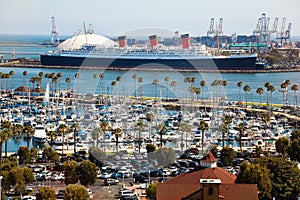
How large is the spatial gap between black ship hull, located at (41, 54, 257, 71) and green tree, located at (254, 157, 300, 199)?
2744 centimetres

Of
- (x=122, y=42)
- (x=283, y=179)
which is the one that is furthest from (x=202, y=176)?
(x=122, y=42)

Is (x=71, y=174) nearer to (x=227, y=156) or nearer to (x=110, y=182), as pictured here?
(x=110, y=182)

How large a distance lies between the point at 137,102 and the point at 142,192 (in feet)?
36.7

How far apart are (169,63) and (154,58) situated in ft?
3.89

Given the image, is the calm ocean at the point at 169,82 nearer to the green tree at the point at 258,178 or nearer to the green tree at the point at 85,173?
the green tree at the point at 85,173

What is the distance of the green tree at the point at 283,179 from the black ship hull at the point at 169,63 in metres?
27.4

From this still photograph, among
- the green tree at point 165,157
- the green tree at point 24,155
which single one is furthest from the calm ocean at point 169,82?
the green tree at point 24,155

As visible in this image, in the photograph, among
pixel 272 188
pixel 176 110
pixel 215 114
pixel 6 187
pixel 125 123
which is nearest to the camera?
pixel 272 188

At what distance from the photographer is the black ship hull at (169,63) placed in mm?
35875

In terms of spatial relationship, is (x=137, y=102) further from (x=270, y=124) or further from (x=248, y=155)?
(x=248, y=155)

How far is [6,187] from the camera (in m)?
8.15

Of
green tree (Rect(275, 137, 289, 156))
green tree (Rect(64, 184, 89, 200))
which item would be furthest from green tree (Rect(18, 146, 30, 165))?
green tree (Rect(275, 137, 289, 156))

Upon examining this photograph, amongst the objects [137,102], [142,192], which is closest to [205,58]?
[137,102]

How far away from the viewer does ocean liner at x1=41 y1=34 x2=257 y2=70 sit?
1419 inches
